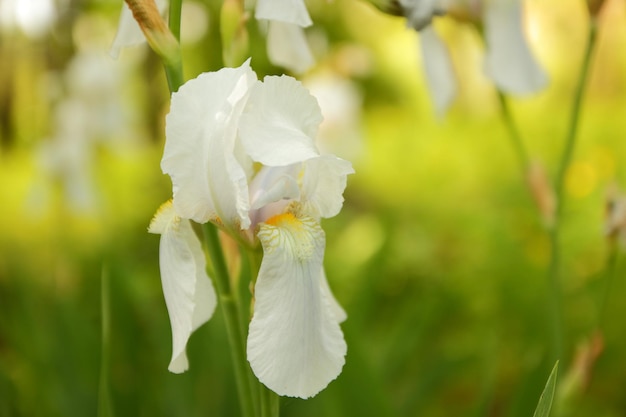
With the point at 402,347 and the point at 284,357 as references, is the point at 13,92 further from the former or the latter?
the point at 284,357

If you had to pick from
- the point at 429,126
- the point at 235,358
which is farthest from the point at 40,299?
the point at 429,126

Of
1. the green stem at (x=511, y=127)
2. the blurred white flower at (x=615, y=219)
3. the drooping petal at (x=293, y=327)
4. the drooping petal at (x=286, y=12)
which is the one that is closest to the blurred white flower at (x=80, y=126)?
the green stem at (x=511, y=127)

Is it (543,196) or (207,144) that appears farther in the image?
(543,196)

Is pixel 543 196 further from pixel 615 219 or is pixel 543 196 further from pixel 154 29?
pixel 154 29

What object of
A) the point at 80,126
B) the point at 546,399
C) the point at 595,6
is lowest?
the point at 80,126

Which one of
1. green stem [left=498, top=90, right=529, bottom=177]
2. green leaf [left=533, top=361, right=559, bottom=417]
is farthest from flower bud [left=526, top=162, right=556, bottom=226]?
green leaf [left=533, top=361, right=559, bottom=417]

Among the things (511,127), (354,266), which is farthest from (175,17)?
(354,266)

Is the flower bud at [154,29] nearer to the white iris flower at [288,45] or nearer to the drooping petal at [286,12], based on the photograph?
the drooping petal at [286,12]

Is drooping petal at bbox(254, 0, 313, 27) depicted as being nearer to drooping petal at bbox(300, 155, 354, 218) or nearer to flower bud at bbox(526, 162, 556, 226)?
drooping petal at bbox(300, 155, 354, 218)
